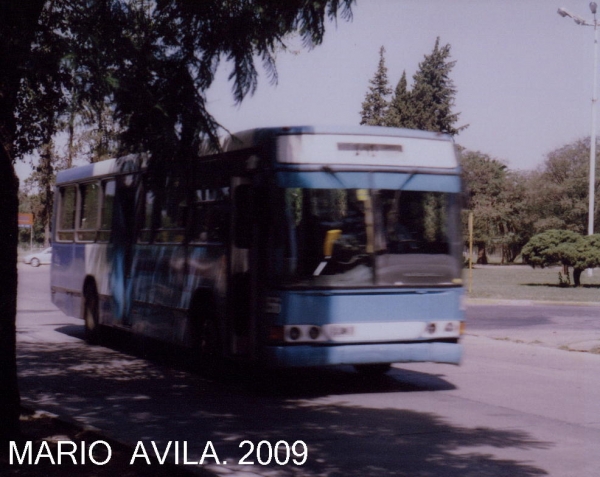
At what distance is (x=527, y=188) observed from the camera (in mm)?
83812

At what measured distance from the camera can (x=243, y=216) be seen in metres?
10.6

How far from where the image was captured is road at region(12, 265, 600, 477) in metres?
7.32

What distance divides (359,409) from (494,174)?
75.1 metres

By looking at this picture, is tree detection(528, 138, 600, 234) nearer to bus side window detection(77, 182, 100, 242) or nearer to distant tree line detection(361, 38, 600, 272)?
distant tree line detection(361, 38, 600, 272)

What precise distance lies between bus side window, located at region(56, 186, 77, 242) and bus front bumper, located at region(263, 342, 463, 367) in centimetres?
830

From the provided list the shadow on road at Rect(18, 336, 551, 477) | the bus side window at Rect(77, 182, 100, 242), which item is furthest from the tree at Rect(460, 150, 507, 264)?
the shadow on road at Rect(18, 336, 551, 477)

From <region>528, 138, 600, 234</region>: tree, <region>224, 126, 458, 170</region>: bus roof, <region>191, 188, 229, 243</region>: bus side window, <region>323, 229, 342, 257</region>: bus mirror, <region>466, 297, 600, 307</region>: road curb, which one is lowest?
<region>466, 297, 600, 307</region>: road curb

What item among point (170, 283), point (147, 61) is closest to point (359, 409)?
point (170, 283)

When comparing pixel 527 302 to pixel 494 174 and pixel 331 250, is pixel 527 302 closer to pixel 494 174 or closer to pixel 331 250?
pixel 331 250

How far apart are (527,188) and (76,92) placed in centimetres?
8099

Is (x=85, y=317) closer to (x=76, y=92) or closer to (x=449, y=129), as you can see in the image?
(x=76, y=92)

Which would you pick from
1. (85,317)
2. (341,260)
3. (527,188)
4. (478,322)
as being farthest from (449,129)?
(341,260)

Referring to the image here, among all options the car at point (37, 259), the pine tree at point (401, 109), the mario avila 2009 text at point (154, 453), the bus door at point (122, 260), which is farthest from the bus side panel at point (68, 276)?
the pine tree at point (401, 109)

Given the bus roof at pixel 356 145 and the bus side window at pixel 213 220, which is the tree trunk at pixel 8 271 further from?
the bus side window at pixel 213 220
